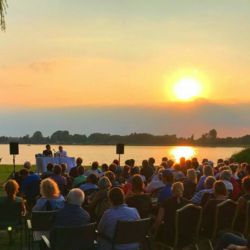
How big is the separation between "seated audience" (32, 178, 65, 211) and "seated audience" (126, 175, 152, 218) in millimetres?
1011

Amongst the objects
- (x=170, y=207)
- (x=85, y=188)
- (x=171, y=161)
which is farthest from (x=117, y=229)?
(x=171, y=161)

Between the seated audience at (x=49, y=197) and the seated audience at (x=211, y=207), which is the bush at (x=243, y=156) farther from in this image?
the seated audience at (x=49, y=197)

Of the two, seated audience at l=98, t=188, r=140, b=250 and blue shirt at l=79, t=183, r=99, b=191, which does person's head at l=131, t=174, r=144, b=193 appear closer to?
blue shirt at l=79, t=183, r=99, b=191

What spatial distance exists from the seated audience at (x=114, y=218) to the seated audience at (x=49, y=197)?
145 centimetres

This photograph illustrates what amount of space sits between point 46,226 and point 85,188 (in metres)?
1.97

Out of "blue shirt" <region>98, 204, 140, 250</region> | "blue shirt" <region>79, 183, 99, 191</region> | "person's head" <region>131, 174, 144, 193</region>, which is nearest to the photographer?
"blue shirt" <region>98, 204, 140, 250</region>

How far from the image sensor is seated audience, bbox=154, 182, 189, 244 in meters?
7.33

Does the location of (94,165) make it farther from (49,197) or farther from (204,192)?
(49,197)

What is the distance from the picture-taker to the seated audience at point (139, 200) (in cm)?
791

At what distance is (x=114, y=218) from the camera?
6484 mm

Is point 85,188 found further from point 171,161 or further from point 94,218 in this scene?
point 171,161

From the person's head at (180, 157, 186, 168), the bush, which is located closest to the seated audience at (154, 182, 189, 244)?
the person's head at (180, 157, 186, 168)

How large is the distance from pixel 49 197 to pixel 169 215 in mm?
1769

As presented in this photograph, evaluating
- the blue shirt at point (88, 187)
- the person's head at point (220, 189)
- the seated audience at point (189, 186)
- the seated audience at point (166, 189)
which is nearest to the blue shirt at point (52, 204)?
the blue shirt at point (88, 187)
